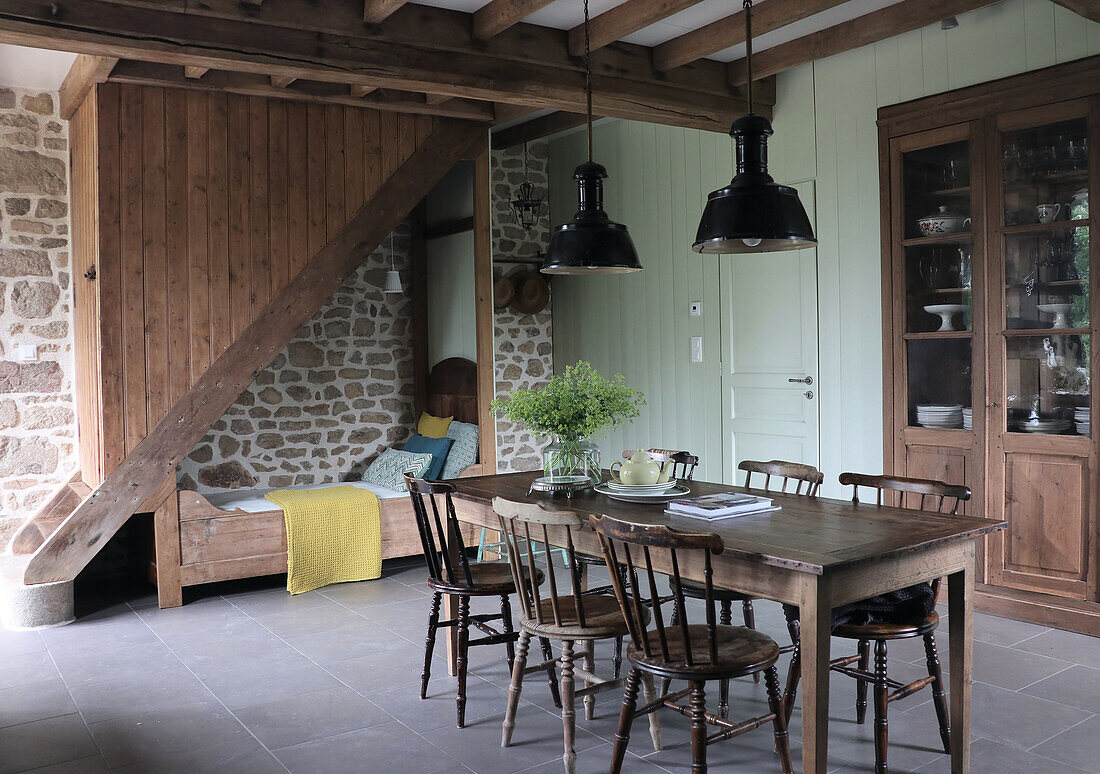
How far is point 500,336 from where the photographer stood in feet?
24.3

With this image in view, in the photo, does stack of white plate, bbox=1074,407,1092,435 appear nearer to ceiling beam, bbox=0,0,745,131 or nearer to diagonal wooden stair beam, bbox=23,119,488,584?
ceiling beam, bbox=0,0,745,131

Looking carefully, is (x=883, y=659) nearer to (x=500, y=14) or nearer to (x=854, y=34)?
(x=500, y=14)

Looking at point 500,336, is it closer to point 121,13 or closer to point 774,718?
point 121,13

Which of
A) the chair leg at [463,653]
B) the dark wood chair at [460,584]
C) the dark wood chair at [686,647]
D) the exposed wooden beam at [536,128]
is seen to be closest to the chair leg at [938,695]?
the dark wood chair at [686,647]

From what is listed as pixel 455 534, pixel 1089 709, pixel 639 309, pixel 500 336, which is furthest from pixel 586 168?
pixel 500 336

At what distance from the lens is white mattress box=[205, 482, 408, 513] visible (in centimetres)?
552

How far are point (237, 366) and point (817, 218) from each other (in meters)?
3.46

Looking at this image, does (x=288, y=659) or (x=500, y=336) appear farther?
(x=500, y=336)

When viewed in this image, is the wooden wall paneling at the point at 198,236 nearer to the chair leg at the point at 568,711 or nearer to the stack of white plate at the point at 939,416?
the chair leg at the point at 568,711

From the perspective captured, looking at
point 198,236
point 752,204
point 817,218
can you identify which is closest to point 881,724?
point 752,204

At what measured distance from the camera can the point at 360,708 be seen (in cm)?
357

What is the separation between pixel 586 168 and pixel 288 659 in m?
2.53

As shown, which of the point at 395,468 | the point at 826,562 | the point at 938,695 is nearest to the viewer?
the point at 826,562

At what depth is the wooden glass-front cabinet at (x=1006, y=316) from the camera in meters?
4.34
